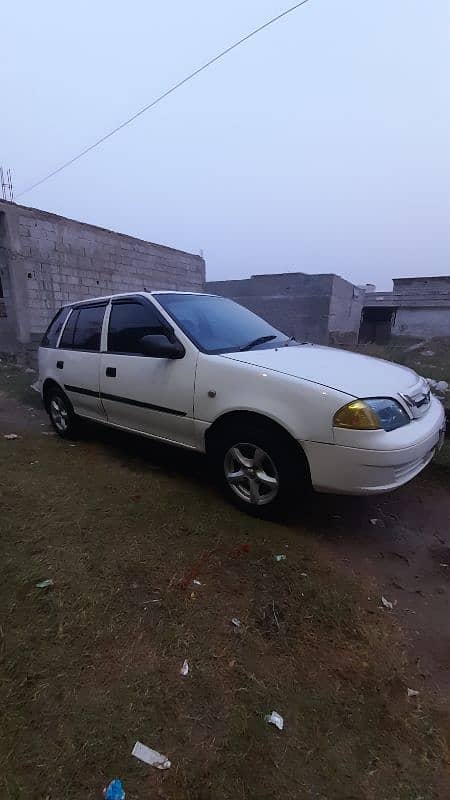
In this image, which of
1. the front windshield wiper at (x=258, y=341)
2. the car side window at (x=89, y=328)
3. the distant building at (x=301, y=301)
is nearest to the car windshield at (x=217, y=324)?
the front windshield wiper at (x=258, y=341)

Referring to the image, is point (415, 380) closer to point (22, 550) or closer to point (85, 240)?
point (22, 550)

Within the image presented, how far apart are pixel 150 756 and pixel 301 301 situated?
1218 cm

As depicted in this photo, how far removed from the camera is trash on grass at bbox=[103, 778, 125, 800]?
4.17 ft

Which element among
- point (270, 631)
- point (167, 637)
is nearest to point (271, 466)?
Result: point (270, 631)

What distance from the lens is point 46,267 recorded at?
855cm

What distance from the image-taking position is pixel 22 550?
2486mm

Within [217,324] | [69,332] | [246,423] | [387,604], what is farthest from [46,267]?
[387,604]

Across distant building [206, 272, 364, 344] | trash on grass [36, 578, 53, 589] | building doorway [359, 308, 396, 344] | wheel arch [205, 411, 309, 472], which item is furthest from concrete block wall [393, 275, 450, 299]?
trash on grass [36, 578, 53, 589]

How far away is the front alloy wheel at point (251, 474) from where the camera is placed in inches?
108

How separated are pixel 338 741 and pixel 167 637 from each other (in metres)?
0.80

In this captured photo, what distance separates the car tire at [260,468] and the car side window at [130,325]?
3.82ft

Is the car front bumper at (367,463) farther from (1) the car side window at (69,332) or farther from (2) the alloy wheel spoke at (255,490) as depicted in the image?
(1) the car side window at (69,332)

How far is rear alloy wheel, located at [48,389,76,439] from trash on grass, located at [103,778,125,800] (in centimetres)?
361

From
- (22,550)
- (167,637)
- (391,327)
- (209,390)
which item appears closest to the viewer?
(167,637)
